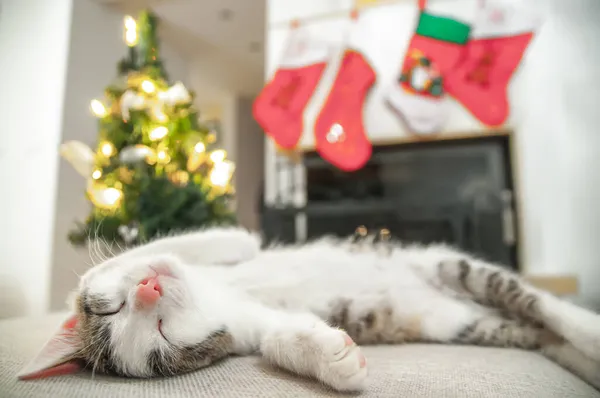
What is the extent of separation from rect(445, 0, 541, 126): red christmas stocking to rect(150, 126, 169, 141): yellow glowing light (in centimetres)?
128

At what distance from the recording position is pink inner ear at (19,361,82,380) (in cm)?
43

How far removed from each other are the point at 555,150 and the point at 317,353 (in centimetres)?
177

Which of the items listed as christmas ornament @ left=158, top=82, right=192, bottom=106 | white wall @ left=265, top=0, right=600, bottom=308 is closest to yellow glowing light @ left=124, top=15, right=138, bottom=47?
christmas ornament @ left=158, top=82, right=192, bottom=106

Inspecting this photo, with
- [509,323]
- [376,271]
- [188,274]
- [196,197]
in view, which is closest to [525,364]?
[509,323]

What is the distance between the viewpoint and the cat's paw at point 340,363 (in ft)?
1.37

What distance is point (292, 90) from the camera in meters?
2.00

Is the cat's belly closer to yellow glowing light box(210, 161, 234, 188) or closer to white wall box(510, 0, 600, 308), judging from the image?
white wall box(510, 0, 600, 308)

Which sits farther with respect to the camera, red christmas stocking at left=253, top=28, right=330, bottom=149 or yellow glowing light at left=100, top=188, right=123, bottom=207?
red christmas stocking at left=253, top=28, right=330, bottom=149

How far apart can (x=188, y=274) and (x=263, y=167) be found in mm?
1575

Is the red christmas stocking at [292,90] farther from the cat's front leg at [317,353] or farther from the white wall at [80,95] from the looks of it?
the cat's front leg at [317,353]

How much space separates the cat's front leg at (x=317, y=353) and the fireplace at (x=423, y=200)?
1321mm

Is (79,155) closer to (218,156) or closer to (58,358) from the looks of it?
(58,358)

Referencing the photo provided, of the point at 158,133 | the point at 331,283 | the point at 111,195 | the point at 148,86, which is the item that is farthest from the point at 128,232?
the point at 331,283

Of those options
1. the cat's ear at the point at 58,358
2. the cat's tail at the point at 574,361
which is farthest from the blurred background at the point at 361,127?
the cat's tail at the point at 574,361
